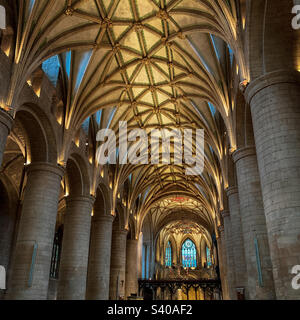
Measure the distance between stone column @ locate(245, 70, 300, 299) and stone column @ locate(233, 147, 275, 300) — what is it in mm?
3042

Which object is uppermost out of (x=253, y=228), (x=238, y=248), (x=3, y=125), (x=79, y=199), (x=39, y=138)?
(x=39, y=138)

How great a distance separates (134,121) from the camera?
23141 millimetres

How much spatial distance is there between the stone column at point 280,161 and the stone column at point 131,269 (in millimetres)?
24833

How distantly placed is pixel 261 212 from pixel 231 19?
7221 millimetres

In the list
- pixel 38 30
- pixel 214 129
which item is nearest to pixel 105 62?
pixel 38 30

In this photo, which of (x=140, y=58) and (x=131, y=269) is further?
(x=131, y=269)

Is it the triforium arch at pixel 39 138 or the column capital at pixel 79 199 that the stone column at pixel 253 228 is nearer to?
the triforium arch at pixel 39 138

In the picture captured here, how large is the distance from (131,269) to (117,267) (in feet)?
17.0

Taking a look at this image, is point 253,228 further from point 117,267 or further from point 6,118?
point 117,267

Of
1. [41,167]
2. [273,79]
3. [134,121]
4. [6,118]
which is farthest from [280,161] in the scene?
[134,121]

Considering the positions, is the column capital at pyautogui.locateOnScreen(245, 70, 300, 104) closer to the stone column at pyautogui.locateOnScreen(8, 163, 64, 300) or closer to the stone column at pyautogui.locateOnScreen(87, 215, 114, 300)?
the stone column at pyautogui.locateOnScreen(8, 163, 64, 300)

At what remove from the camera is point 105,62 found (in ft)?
57.8

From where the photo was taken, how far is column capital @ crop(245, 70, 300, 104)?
9195 millimetres

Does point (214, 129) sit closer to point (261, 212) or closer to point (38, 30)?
point (261, 212)
